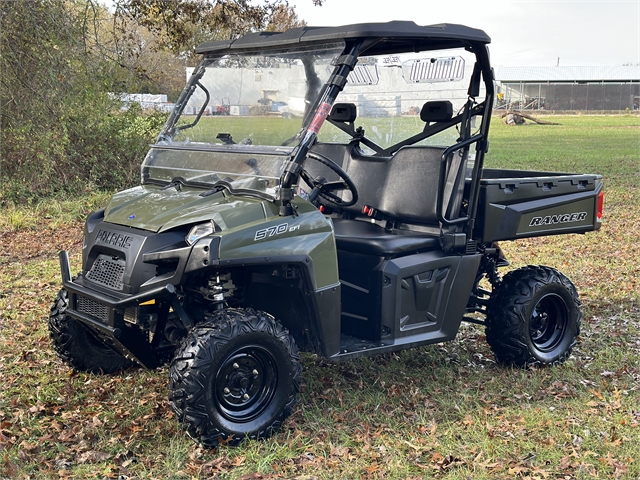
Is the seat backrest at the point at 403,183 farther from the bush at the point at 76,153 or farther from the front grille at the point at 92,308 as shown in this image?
the bush at the point at 76,153

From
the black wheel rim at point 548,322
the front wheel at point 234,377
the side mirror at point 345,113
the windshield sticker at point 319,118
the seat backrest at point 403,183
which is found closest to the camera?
the front wheel at point 234,377

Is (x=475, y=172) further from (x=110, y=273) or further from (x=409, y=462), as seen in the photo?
(x=110, y=273)

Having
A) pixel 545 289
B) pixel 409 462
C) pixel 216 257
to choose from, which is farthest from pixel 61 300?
pixel 545 289

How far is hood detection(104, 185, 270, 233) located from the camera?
13.0 feet

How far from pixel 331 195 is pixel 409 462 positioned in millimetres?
1624

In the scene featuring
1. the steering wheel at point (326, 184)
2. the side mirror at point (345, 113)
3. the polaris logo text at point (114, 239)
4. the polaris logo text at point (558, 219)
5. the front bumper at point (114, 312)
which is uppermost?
the side mirror at point (345, 113)

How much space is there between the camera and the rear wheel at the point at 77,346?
15.3 feet

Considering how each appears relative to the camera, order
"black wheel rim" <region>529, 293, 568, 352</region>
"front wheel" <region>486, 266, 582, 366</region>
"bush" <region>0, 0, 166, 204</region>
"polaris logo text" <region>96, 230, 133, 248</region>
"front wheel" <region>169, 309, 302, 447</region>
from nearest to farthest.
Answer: "front wheel" <region>169, 309, 302, 447</region> → "polaris logo text" <region>96, 230, 133, 248</region> → "front wheel" <region>486, 266, 582, 366</region> → "black wheel rim" <region>529, 293, 568, 352</region> → "bush" <region>0, 0, 166, 204</region>

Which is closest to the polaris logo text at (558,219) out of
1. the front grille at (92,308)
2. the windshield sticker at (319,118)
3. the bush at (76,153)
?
the windshield sticker at (319,118)

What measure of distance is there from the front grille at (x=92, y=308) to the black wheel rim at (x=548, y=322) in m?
2.97

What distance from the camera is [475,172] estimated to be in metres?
4.82

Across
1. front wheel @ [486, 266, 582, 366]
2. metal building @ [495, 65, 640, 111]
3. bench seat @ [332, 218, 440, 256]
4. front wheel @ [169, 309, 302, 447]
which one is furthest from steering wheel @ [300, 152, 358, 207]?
metal building @ [495, 65, 640, 111]

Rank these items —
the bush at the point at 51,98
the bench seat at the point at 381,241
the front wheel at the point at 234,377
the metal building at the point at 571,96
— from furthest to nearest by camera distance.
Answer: the metal building at the point at 571,96 < the bush at the point at 51,98 < the bench seat at the point at 381,241 < the front wheel at the point at 234,377

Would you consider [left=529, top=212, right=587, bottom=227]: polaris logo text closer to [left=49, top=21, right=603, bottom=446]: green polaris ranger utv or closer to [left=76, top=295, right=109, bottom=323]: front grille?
[left=49, top=21, right=603, bottom=446]: green polaris ranger utv
